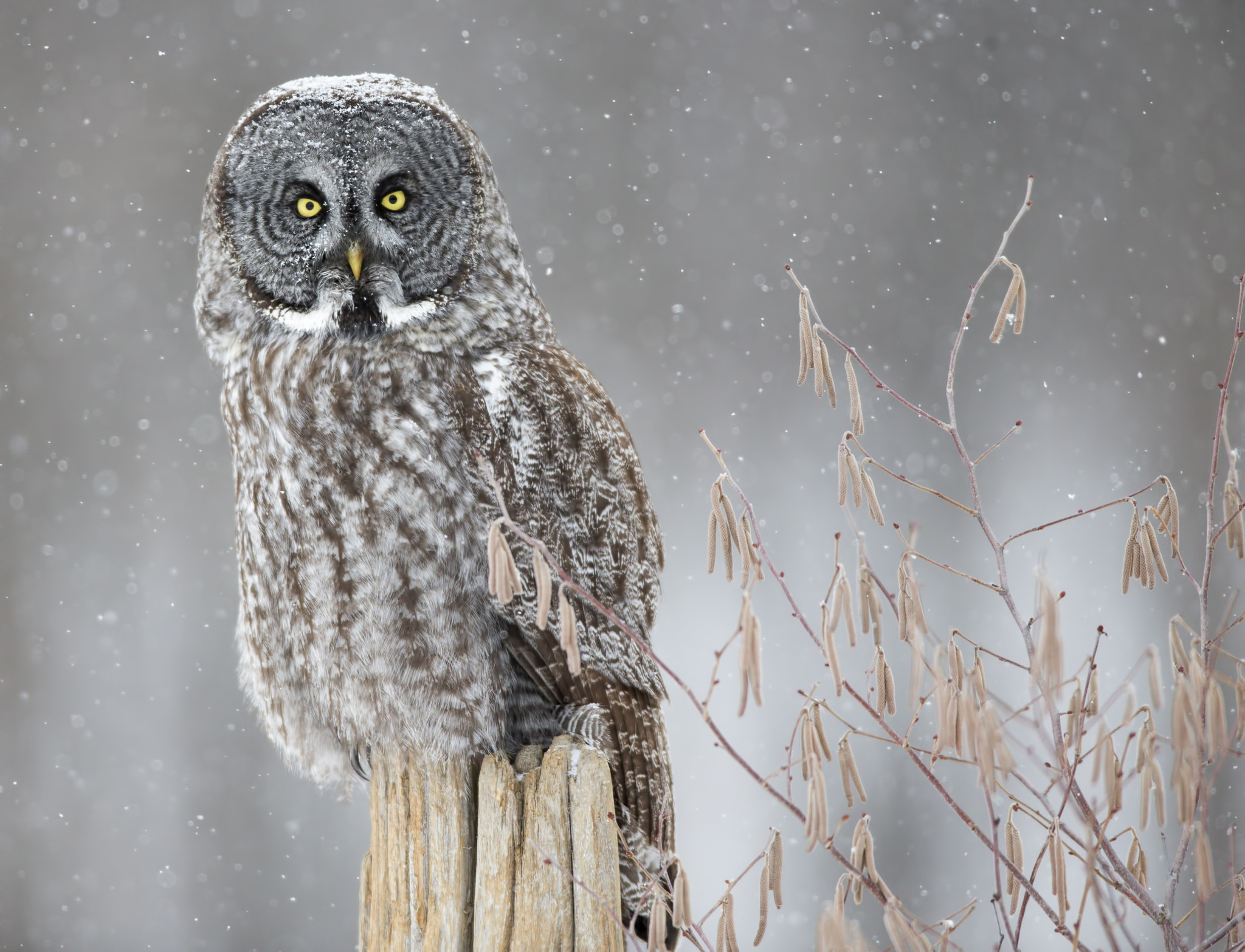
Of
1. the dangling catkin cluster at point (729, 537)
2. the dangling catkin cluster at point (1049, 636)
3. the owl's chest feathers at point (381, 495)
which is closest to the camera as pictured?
the dangling catkin cluster at point (1049, 636)

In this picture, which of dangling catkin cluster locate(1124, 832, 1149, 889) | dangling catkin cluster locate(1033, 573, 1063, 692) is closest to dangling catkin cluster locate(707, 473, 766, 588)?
dangling catkin cluster locate(1033, 573, 1063, 692)

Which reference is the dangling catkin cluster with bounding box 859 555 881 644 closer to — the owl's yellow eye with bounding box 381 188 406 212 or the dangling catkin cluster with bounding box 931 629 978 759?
the dangling catkin cluster with bounding box 931 629 978 759

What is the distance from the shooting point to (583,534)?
136 centimetres

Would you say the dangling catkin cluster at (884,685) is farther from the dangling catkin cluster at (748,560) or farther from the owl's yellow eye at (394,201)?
the owl's yellow eye at (394,201)

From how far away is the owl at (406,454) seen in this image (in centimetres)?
129

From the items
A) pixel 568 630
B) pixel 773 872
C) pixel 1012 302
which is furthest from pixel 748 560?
pixel 1012 302

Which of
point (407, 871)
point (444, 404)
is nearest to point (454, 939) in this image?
point (407, 871)

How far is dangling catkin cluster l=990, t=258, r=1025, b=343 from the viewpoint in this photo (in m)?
0.98

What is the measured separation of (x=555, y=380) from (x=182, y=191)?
268 cm

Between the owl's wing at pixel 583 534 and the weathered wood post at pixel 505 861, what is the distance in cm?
16

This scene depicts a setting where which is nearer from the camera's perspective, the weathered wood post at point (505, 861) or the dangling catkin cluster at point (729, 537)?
the dangling catkin cluster at point (729, 537)

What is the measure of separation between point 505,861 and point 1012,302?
2.66ft

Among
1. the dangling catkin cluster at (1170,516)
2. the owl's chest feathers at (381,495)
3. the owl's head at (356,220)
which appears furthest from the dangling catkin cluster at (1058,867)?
the owl's head at (356,220)

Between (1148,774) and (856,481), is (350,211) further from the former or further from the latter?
(1148,774)
